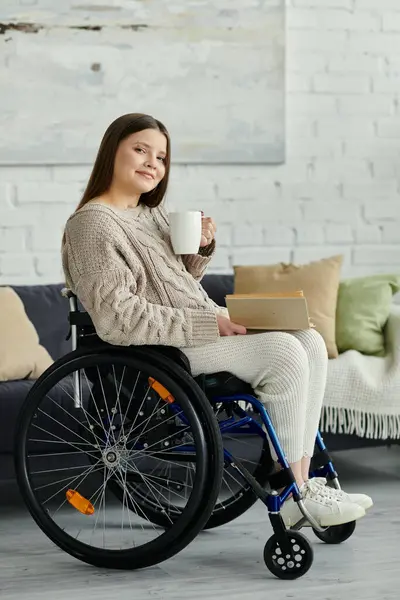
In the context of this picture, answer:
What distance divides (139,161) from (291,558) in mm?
987

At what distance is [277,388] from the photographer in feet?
7.64

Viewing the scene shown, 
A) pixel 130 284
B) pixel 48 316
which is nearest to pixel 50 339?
pixel 48 316

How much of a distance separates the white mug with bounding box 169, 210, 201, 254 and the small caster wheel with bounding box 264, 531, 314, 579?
68 centimetres

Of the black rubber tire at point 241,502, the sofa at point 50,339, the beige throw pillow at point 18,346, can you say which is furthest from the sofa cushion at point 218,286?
the black rubber tire at point 241,502

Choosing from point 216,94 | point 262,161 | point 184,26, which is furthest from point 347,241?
point 184,26

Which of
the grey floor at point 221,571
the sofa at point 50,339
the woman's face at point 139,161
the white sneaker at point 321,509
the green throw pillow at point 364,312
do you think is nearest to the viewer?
the grey floor at point 221,571

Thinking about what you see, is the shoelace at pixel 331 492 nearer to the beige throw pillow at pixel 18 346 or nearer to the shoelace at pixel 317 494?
the shoelace at pixel 317 494

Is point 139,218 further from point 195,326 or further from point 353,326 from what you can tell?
point 353,326

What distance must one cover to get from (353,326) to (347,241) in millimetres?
790

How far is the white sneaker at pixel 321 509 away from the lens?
2348mm

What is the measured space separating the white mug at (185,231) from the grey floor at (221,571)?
2.41ft

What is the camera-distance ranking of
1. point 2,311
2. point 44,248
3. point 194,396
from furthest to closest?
1. point 44,248
2. point 2,311
3. point 194,396

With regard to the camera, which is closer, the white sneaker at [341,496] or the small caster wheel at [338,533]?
the white sneaker at [341,496]

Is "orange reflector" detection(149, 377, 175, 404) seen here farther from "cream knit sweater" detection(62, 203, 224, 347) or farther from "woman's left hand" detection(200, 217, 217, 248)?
"woman's left hand" detection(200, 217, 217, 248)
